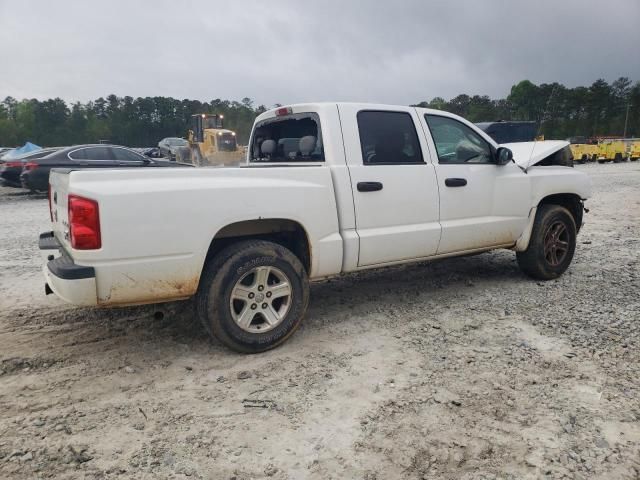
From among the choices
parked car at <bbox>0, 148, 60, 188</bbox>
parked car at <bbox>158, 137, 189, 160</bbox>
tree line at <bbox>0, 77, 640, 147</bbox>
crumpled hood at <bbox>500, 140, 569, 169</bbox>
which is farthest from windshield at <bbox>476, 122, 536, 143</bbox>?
tree line at <bbox>0, 77, 640, 147</bbox>

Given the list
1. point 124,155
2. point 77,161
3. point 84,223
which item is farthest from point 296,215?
point 77,161

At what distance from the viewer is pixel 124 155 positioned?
496 inches

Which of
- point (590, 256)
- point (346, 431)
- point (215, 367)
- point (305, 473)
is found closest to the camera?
point (305, 473)

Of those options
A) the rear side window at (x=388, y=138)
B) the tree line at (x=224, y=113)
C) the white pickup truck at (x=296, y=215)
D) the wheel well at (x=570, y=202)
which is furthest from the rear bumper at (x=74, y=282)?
the tree line at (x=224, y=113)

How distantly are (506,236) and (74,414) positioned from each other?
4165 millimetres

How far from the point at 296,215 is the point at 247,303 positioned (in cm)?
76

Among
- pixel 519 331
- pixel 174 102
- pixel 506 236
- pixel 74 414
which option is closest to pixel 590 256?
pixel 506 236

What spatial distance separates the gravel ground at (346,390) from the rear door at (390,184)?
0.69 metres

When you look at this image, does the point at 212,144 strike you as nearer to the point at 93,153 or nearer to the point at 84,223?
the point at 93,153

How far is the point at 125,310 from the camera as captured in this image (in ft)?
14.4

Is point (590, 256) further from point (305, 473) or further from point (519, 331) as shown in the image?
point (305, 473)

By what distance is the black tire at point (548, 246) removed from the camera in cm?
504

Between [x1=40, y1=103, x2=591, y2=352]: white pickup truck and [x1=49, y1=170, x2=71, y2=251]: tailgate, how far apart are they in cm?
2

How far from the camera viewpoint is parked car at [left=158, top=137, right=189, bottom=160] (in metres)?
29.0
